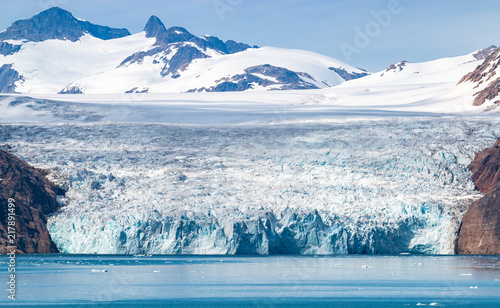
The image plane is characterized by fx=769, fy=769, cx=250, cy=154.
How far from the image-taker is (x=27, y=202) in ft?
119

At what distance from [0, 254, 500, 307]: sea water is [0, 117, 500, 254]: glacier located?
2.84 feet

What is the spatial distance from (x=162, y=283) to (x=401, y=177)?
1818 cm

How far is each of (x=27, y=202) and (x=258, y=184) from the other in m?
11.4

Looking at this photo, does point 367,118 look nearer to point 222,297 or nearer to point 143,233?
point 143,233

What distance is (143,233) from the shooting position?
34281 mm

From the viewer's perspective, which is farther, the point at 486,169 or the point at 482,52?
the point at 482,52

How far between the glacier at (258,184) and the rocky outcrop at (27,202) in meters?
0.63

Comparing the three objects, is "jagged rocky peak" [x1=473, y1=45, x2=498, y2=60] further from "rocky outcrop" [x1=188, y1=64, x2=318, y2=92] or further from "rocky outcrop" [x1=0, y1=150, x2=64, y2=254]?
"rocky outcrop" [x1=0, y1=150, x2=64, y2=254]

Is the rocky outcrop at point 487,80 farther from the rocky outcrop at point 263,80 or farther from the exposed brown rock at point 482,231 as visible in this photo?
the rocky outcrop at point 263,80

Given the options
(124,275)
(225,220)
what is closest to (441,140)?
(225,220)

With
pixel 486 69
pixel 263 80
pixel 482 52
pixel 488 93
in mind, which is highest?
pixel 482 52

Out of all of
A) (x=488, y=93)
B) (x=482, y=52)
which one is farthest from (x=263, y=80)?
(x=488, y=93)

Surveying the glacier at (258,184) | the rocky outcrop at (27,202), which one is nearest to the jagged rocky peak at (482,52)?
the glacier at (258,184)

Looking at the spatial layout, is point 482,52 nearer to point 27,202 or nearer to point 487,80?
point 487,80
